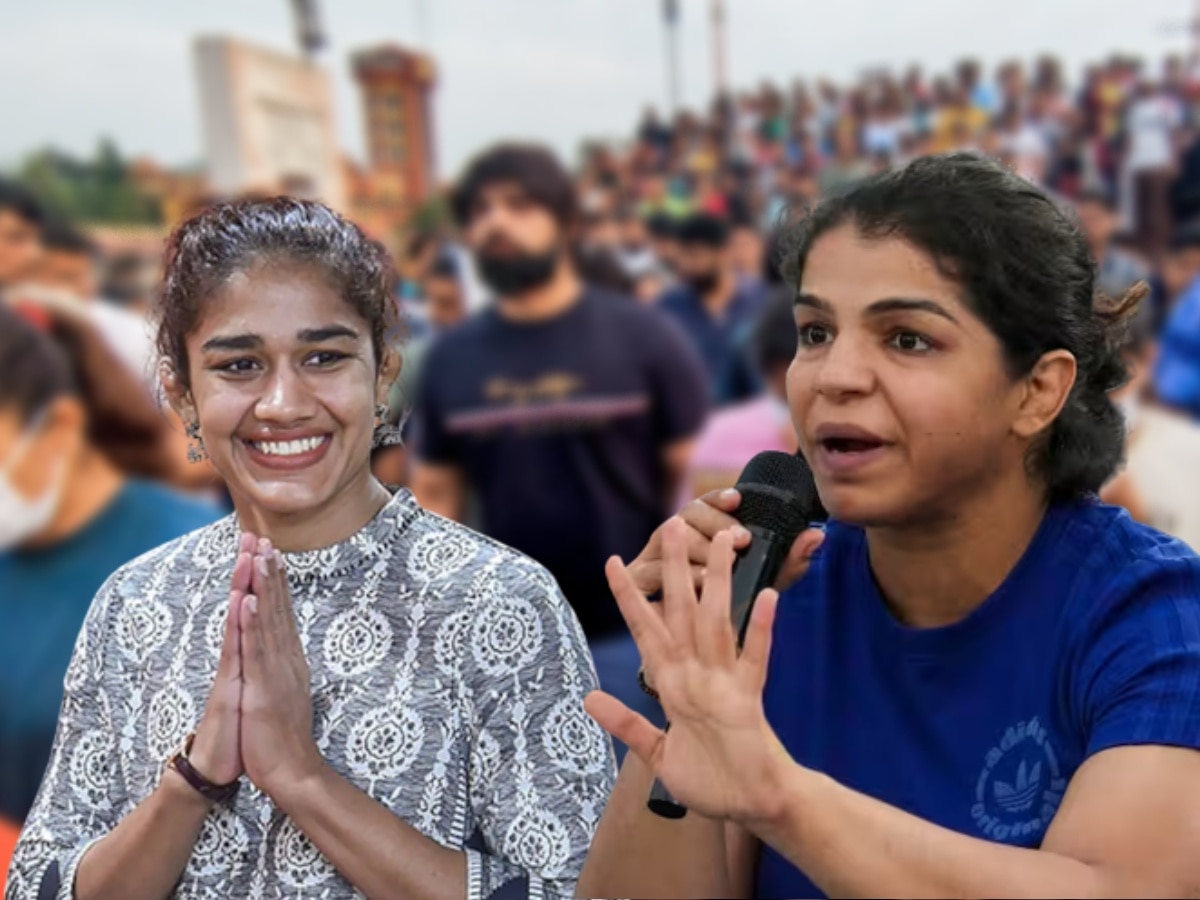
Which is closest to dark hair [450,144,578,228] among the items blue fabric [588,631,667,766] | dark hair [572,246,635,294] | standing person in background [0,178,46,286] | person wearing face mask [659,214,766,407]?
dark hair [572,246,635,294]

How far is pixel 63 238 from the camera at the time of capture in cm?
490

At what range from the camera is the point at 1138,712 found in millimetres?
1138

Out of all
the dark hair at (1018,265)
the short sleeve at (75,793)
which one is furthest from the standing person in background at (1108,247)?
Result: the short sleeve at (75,793)

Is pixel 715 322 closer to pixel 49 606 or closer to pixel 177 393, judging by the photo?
pixel 49 606

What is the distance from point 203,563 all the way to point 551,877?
591 mm

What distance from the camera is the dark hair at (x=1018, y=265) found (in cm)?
124

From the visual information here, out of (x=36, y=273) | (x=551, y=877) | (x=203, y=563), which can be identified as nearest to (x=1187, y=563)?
(x=551, y=877)

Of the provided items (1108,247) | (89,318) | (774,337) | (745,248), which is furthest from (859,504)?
(745,248)

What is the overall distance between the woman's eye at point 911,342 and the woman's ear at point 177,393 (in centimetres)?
86

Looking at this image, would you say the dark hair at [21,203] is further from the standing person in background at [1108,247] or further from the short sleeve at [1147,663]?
the standing person in background at [1108,247]

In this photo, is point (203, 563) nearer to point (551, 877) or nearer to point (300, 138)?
point (551, 877)

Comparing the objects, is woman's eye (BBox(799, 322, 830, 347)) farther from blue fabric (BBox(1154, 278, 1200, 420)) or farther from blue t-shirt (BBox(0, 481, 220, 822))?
blue fabric (BBox(1154, 278, 1200, 420))

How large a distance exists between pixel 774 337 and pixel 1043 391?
6.66 ft

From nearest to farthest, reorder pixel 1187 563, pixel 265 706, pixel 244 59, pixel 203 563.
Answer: pixel 1187 563
pixel 265 706
pixel 203 563
pixel 244 59
